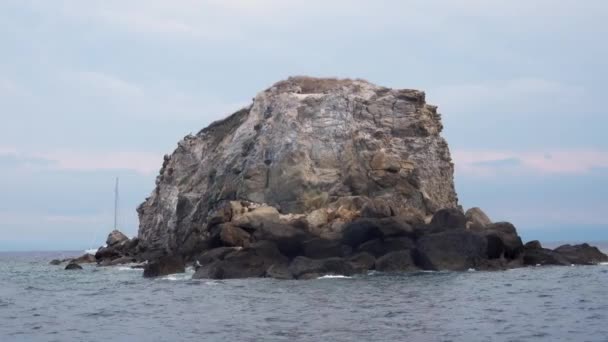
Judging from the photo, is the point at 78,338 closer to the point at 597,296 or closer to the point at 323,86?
the point at 597,296

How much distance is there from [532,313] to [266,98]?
3857 cm

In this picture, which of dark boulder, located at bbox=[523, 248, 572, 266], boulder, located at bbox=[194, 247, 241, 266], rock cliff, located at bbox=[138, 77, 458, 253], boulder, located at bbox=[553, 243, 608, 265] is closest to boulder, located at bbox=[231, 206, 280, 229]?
boulder, located at bbox=[194, 247, 241, 266]

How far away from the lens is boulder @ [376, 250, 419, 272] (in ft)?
139

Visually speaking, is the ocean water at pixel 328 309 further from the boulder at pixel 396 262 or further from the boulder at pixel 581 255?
the boulder at pixel 581 255

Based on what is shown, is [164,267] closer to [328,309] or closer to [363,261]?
Answer: [363,261]

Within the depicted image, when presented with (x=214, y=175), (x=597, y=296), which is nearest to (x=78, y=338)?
(x=597, y=296)

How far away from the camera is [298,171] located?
175ft

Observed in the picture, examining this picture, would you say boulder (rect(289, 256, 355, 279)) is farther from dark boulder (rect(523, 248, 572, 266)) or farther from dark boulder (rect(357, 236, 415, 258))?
dark boulder (rect(523, 248, 572, 266))

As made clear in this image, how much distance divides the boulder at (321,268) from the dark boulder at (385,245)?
2975 mm

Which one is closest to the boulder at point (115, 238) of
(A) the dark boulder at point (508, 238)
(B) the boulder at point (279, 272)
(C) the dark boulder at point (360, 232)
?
(C) the dark boulder at point (360, 232)

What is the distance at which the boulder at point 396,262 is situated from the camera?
1668 inches

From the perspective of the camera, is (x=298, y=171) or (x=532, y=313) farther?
(x=298, y=171)

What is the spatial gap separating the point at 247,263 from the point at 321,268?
14.1 feet

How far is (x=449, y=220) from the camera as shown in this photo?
153 feet
